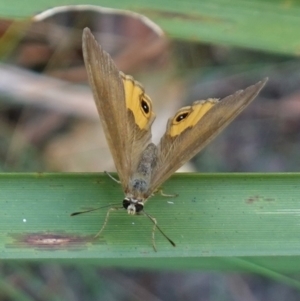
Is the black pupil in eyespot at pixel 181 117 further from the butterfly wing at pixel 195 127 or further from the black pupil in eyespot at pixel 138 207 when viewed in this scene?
the black pupil in eyespot at pixel 138 207

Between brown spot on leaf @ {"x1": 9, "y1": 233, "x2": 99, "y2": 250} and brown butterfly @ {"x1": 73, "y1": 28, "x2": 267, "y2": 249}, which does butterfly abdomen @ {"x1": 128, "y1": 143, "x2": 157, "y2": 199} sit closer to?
brown butterfly @ {"x1": 73, "y1": 28, "x2": 267, "y2": 249}

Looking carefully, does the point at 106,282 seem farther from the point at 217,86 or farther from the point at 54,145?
the point at 217,86

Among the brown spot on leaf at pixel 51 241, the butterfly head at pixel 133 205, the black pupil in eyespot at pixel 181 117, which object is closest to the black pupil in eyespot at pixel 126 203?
the butterfly head at pixel 133 205

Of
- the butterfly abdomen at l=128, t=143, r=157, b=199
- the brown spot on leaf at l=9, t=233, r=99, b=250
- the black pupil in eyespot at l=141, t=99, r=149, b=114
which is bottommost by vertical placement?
the brown spot on leaf at l=9, t=233, r=99, b=250

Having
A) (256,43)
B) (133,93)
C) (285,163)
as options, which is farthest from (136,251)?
(285,163)

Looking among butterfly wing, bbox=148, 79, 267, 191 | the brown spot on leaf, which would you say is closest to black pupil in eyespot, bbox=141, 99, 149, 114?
butterfly wing, bbox=148, 79, 267, 191

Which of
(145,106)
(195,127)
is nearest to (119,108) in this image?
(145,106)
